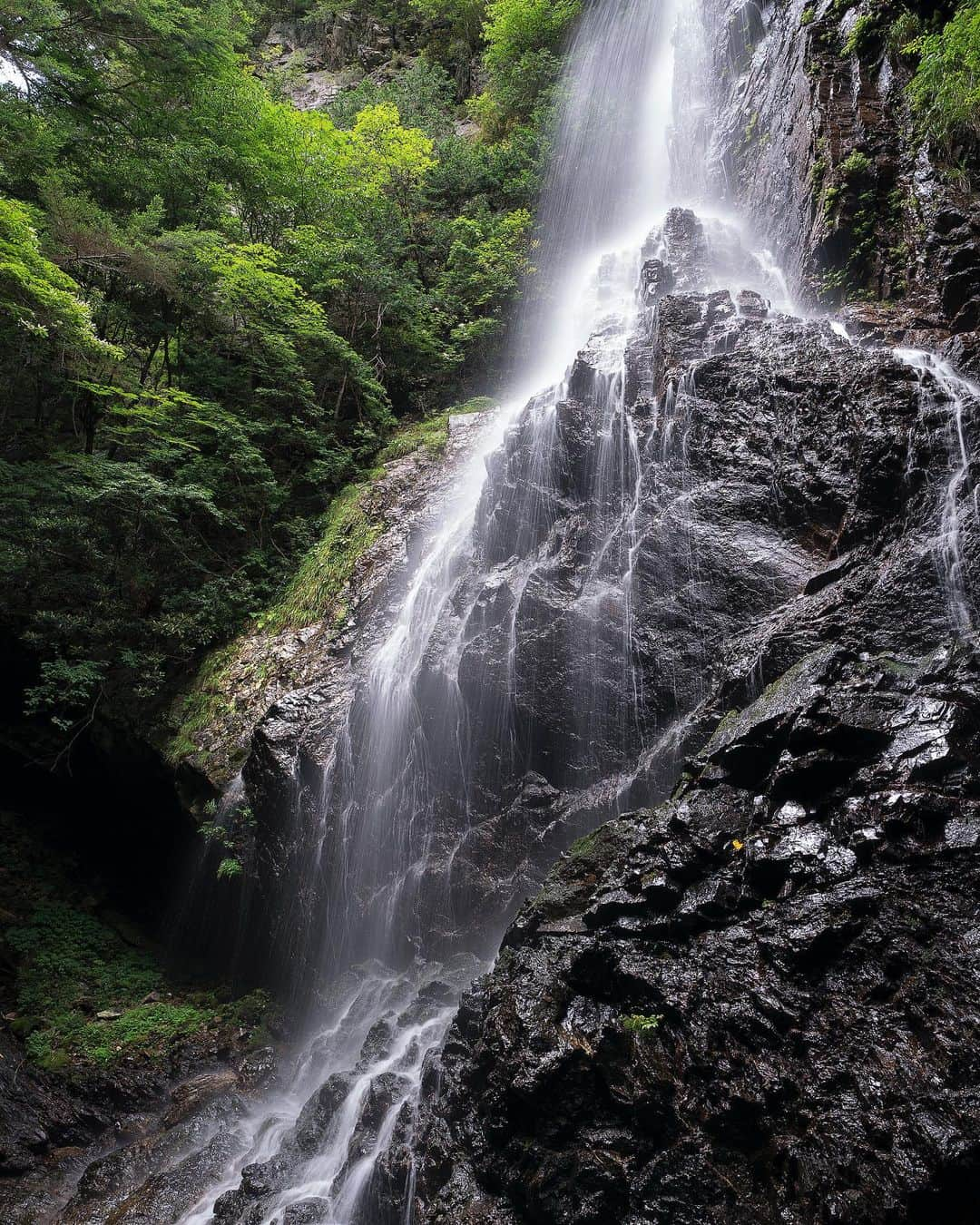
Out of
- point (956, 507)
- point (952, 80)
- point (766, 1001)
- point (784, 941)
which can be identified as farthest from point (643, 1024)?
point (952, 80)

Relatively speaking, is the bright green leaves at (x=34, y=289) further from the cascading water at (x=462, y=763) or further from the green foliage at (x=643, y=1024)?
the green foliage at (x=643, y=1024)

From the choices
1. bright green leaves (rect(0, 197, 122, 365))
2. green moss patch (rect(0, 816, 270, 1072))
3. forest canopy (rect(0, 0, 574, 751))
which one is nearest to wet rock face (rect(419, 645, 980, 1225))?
green moss patch (rect(0, 816, 270, 1072))

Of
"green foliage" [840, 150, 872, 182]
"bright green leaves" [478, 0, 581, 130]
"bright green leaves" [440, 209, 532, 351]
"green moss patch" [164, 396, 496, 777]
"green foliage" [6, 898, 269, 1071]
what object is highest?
"bright green leaves" [478, 0, 581, 130]

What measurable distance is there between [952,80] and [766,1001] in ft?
35.7

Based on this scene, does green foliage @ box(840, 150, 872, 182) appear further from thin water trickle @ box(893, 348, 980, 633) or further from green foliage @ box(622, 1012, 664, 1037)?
green foliage @ box(622, 1012, 664, 1037)

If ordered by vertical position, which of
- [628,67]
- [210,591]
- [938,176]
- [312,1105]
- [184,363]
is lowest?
[312,1105]

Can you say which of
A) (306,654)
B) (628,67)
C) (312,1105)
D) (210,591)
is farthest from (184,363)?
(628,67)

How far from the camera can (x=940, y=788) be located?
11.6 feet

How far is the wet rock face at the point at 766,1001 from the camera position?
2.77 m

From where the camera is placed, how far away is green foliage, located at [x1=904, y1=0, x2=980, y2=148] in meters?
7.48

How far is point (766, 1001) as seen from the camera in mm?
3299

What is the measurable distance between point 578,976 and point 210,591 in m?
8.98

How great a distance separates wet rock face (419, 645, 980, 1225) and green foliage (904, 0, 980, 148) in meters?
8.16

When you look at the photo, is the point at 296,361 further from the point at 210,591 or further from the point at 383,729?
the point at 383,729
